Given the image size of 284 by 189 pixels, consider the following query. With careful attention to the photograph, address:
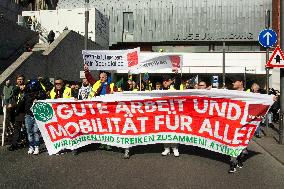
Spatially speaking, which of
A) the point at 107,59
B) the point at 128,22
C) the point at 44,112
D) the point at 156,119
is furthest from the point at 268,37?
the point at 128,22

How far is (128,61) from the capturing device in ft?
36.4

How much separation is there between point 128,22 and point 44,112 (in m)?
35.3

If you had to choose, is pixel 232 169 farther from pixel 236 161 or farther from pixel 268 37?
pixel 268 37

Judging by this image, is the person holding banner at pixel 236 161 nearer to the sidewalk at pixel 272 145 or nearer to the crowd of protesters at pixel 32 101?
the crowd of protesters at pixel 32 101

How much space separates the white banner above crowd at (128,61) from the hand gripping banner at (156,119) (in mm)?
2688

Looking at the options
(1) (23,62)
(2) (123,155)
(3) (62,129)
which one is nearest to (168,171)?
(2) (123,155)

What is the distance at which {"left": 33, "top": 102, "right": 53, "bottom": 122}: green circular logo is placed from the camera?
8438mm

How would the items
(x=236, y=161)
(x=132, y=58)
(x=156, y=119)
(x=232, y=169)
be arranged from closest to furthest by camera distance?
(x=232, y=169), (x=236, y=161), (x=156, y=119), (x=132, y=58)

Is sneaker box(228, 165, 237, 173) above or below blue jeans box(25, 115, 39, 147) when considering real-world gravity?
below

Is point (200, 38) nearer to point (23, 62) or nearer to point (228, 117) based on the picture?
point (23, 62)

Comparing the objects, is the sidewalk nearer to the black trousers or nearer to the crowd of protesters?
the crowd of protesters

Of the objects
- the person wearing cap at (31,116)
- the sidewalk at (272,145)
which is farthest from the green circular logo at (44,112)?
the sidewalk at (272,145)

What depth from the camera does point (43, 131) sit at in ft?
27.6

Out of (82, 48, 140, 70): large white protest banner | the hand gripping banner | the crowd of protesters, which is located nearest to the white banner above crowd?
(82, 48, 140, 70): large white protest banner
